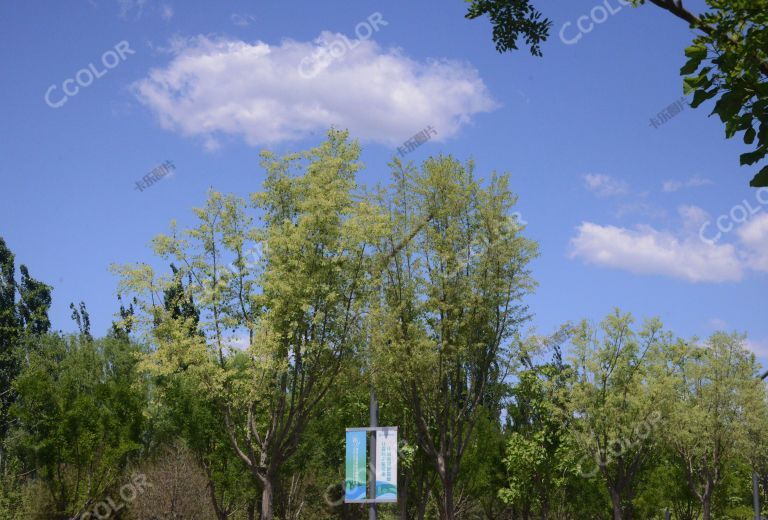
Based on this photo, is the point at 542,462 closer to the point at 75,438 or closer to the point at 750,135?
the point at 75,438

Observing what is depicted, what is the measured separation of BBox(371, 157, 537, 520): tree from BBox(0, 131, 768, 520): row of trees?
0.22 ft

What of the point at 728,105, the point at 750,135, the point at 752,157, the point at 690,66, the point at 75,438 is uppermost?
the point at 690,66

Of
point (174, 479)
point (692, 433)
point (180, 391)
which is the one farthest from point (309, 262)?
point (692, 433)

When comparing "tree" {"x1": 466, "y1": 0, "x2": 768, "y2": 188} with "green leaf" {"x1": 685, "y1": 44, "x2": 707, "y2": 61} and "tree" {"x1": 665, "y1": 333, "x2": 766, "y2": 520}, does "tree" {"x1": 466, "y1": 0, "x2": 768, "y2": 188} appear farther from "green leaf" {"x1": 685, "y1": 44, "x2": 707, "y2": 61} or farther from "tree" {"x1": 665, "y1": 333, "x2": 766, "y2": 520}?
"tree" {"x1": 665, "y1": 333, "x2": 766, "y2": 520}

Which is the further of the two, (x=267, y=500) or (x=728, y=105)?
(x=267, y=500)

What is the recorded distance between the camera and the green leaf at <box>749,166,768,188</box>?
154 inches

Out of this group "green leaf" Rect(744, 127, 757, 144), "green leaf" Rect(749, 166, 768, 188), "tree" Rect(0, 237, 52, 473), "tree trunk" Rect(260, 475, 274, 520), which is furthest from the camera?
"tree" Rect(0, 237, 52, 473)

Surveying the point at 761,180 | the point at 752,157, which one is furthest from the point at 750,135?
the point at 761,180

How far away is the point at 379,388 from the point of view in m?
21.8

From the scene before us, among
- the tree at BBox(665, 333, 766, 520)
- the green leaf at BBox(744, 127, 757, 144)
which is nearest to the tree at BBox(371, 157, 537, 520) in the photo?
the tree at BBox(665, 333, 766, 520)

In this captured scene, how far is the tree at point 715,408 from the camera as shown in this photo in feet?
106

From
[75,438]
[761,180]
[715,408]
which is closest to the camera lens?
[761,180]

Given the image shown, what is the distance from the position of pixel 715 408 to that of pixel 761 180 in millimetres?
32436

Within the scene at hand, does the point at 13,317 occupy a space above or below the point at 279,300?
above
